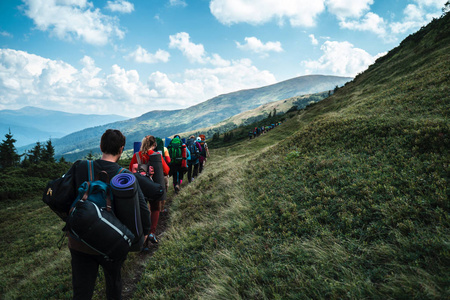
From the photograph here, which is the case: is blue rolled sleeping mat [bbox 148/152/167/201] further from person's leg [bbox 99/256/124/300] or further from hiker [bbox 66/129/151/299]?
person's leg [bbox 99/256/124/300]

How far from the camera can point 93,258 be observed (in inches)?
130

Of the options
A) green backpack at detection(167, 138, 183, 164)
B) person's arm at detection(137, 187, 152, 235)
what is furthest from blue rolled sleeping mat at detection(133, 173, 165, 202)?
green backpack at detection(167, 138, 183, 164)

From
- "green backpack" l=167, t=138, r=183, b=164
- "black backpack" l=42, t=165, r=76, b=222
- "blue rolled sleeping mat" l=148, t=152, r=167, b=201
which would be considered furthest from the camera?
"green backpack" l=167, t=138, r=183, b=164

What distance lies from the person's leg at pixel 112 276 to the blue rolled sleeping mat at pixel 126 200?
76 cm

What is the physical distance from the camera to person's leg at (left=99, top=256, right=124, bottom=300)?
132 inches

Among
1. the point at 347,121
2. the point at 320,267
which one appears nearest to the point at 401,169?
the point at 320,267

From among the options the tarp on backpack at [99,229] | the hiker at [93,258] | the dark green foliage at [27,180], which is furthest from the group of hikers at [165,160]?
the dark green foliage at [27,180]

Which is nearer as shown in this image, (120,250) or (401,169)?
(120,250)

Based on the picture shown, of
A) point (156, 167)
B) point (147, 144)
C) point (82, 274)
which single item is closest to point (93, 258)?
point (82, 274)

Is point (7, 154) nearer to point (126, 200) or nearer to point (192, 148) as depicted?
point (192, 148)

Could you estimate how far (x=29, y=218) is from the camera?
1487 centimetres

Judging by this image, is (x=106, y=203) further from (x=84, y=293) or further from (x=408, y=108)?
(x=408, y=108)

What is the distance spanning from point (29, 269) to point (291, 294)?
9940 millimetres

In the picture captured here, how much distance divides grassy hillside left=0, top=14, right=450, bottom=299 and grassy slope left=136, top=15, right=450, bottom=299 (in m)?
0.02
